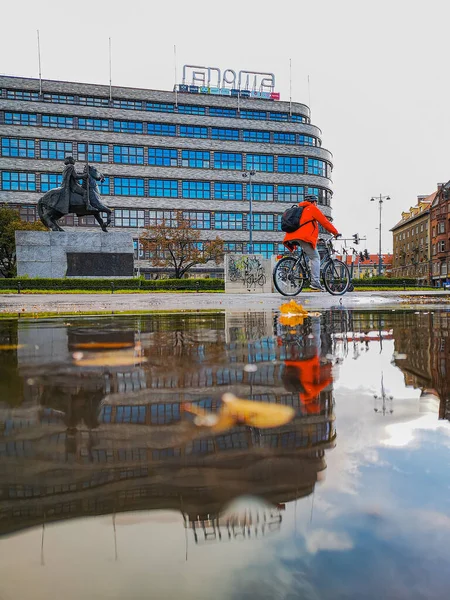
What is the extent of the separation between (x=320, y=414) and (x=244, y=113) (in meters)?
71.0

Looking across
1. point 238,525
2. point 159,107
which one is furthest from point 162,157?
point 238,525

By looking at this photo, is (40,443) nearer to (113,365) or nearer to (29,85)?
(113,365)

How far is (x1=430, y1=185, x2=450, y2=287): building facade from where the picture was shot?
73.2 m

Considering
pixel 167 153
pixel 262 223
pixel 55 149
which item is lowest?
pixel 262 223

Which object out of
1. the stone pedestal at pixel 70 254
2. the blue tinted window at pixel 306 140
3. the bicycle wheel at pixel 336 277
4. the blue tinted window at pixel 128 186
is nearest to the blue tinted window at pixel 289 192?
the blue tinted window at pixel 306 140

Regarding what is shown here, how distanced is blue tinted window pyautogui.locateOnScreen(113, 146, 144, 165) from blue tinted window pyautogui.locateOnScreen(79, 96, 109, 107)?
694cm

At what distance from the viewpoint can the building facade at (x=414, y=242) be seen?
3243 inches

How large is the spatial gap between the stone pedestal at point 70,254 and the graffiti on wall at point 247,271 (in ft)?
23.8

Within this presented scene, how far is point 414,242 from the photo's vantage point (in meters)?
90.2

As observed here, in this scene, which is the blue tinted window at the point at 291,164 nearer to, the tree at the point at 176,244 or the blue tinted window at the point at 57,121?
the tree at the point at 176,244

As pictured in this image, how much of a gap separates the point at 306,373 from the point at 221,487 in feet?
5.24

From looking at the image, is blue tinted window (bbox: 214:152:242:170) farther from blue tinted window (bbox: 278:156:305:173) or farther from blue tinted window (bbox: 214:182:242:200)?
blue tinted window (bbox: 278:156:305:173)

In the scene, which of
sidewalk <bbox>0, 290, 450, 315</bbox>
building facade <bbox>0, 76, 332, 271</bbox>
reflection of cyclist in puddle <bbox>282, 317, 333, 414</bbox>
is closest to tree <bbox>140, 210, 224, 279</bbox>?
building facade <bbox>0, 76, 332, 271</bbox>

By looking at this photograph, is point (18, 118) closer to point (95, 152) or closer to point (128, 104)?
point (95, 152)
